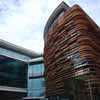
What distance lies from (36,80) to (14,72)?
12.9ft

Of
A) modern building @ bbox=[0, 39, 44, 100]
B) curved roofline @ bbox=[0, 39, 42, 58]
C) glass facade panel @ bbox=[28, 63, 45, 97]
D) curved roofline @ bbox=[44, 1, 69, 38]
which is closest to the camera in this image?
curved roofline @ bbox=[44, 1, 69, 38]

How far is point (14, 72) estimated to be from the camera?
891 inches

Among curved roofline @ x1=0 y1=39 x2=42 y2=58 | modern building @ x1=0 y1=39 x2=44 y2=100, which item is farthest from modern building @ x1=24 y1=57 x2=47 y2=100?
curved roofline @ x1=0 y1=39 x2=42 y2=58

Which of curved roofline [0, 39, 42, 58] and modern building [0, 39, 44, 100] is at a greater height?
curved roofline [0, 39, 42, 58]

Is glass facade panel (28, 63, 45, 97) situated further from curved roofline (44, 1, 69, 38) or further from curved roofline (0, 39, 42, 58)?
curved roofline (44, 1, 69, 38)

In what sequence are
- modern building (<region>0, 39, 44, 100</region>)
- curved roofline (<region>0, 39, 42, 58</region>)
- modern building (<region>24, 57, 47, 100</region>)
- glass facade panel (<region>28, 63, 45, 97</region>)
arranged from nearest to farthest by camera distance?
modern building (<region>0, 39, 44, 100</region>), modern building (<region>24, 57, 47, 100</region>), glass facade panel (<region>28, 63, 45, 97</region>), curved roofline (<region>0, 39, 42, 58</region>)

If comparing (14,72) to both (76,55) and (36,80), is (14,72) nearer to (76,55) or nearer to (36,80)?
(36,80)

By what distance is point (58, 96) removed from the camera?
909 cm

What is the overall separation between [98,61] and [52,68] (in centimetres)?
352

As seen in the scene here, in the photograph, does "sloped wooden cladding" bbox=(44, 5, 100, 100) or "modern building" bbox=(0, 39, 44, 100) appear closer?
"sloped wooden cladding" bbox=(44, 5, 100, 100)

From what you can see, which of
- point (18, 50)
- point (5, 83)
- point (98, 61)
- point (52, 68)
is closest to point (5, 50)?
point (18, 50)

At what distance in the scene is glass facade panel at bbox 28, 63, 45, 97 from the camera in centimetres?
2144

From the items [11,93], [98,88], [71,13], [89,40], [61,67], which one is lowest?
[11,93]

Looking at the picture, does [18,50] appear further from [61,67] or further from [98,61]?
[98,61]
